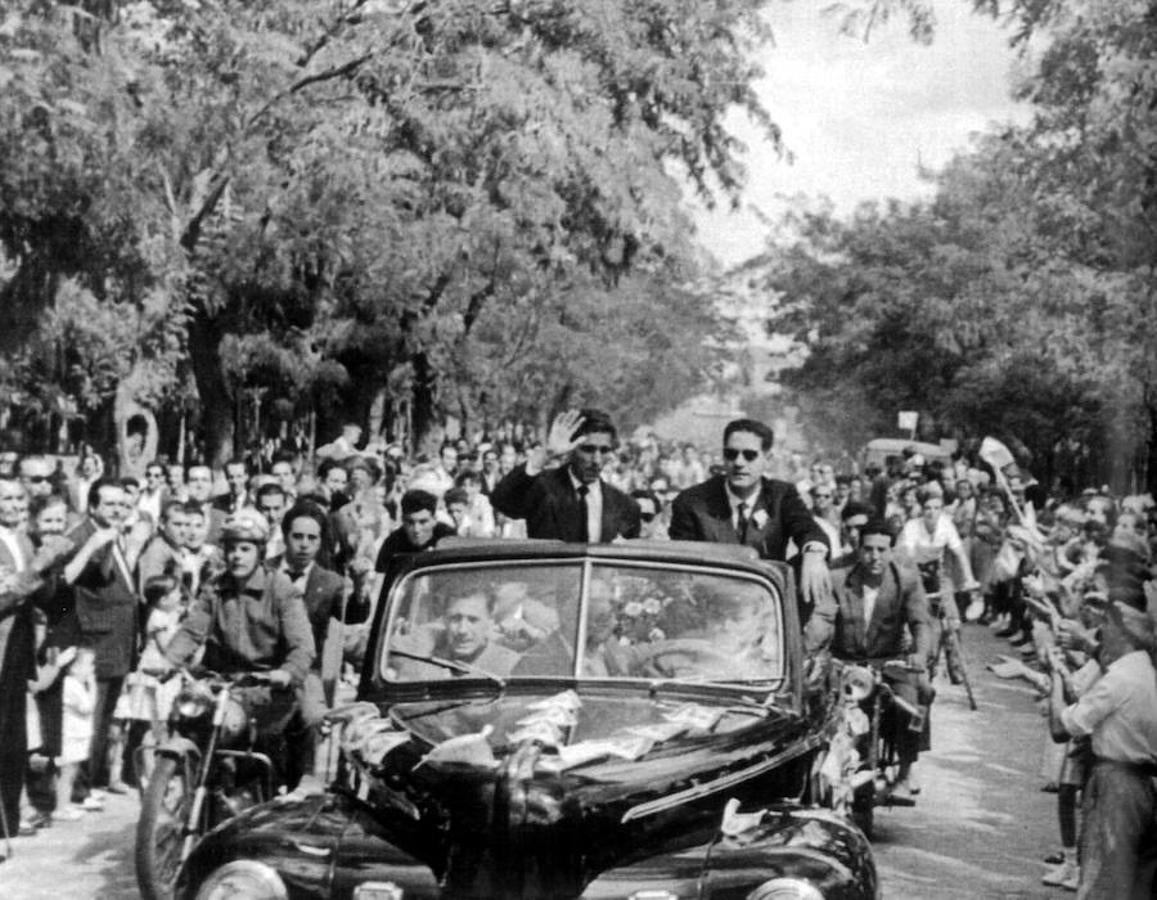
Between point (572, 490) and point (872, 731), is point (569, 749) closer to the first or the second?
point (572, 490)

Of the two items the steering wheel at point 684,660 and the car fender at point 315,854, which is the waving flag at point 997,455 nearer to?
the steering wheel at point 684,660

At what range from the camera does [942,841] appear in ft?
35.9

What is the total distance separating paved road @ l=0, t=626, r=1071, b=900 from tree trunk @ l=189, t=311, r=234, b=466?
14.5 meters

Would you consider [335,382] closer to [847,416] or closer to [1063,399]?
[1063,399]

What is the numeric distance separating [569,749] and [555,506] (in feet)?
12.8

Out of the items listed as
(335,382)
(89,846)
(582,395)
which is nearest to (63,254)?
(89,846)

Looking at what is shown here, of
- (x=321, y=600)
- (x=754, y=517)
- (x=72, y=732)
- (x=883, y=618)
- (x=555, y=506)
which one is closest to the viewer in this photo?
(x=754, y=517)

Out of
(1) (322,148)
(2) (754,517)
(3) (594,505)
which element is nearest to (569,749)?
(2) (754,517)

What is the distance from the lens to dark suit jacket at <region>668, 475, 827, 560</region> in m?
9.83

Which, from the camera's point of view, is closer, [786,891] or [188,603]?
[786,891]

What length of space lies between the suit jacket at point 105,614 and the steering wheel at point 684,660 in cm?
→ 497

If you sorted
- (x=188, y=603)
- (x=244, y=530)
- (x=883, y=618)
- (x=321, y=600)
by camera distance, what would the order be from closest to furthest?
(x=244, y=530)
(x=321, y=600)
(x=883, y=618)
(x=188, y=603)

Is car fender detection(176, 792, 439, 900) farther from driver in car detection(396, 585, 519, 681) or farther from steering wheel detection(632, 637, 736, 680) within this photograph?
steering wheel detection(632, 637, 736, 680)

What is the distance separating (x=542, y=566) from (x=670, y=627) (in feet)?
1.78
